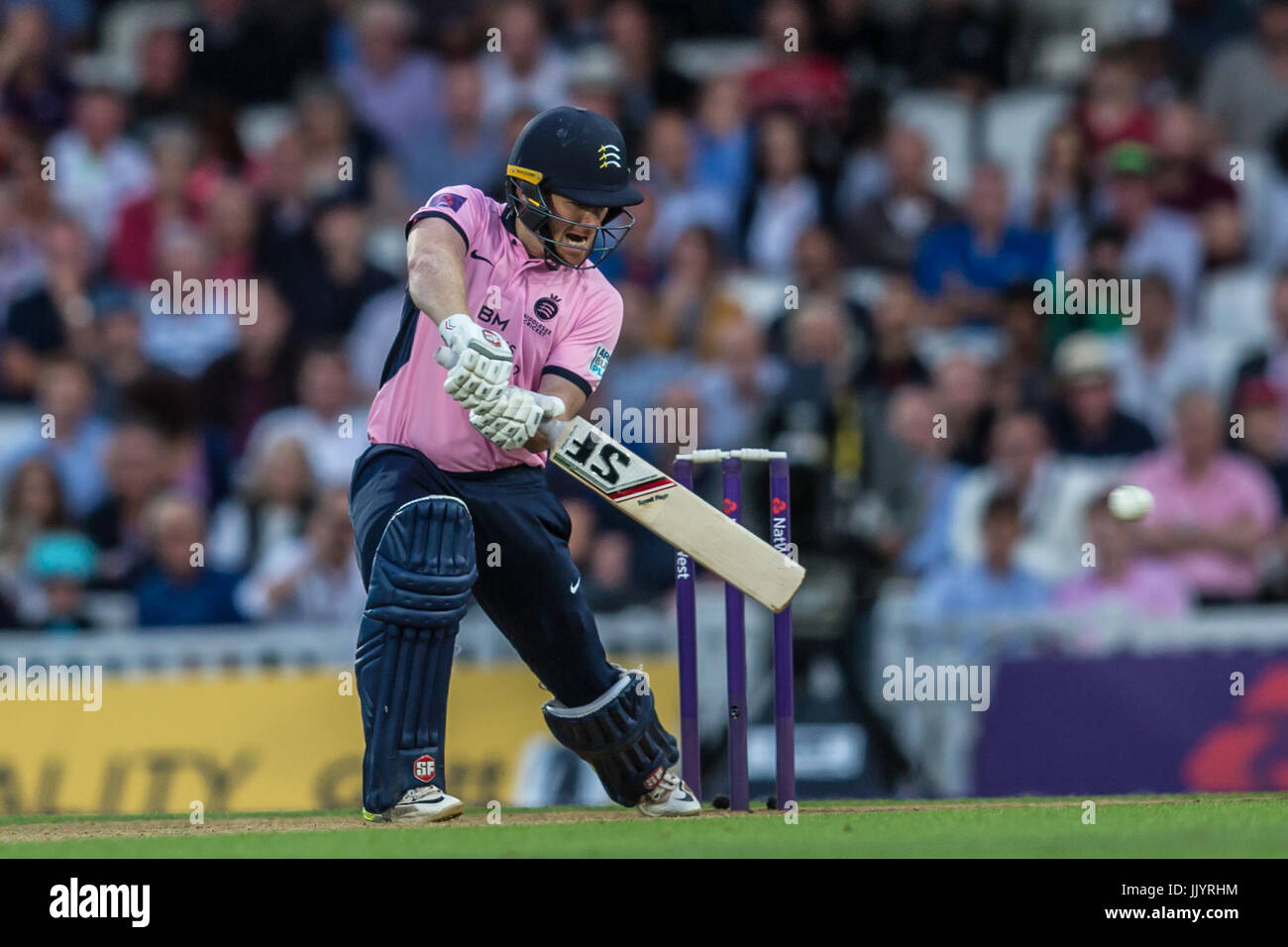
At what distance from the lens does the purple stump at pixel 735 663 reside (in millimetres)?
7602

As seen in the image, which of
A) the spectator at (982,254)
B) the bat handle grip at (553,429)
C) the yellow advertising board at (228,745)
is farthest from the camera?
the spectator at (982,254)

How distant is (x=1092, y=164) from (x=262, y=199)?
206 inches

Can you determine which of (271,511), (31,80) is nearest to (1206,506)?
(271,511)

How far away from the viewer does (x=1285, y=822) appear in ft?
22.8

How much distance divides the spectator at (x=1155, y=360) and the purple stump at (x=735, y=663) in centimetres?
531

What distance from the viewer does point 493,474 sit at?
7.35m

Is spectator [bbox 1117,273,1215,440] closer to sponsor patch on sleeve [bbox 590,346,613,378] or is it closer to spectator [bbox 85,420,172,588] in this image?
spectator [bbox 85,420,172,588]

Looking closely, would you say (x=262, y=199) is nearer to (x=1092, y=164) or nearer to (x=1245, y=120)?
(x=1092, y=164)

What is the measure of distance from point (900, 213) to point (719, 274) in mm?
1353

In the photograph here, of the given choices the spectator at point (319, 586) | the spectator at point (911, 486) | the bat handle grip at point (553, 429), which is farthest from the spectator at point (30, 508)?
the bat handle grip at point (553, 429)

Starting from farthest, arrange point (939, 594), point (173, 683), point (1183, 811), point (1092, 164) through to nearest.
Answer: point (1092, 164) → point (939, 594) → point (173, 683) → point (1183, 811)

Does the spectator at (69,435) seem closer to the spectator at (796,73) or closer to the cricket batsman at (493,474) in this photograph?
the spectator at (796,73)

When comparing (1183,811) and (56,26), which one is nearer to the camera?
(1183,811)
